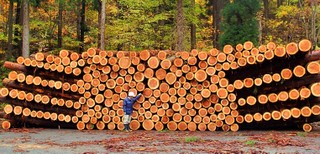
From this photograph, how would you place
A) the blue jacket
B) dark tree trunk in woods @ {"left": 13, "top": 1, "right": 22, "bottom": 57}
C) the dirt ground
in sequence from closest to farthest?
1. the dirt ground
2. the blue jacket
3. dark tree trunk in woods @ {"left": 13, "top": 1, "right": 22, "bottom": 57}

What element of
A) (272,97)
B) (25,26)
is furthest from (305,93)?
(25,26)

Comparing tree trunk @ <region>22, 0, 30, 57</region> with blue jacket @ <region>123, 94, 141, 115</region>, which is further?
tree trunk @ <region>22, 0, 30, 57</region>

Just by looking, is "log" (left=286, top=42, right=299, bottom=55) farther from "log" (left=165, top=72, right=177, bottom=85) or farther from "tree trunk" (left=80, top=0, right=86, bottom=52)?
"tree trunk" (left=80, top=0, right=86, bottom=52)

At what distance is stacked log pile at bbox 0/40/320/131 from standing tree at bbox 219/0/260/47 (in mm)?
7551

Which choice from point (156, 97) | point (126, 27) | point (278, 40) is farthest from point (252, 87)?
point (278, 40)

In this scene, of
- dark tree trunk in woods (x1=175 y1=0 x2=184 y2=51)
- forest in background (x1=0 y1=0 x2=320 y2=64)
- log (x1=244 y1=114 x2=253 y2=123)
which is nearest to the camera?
log (x1=244 y1=114 x2=253 y2=123)

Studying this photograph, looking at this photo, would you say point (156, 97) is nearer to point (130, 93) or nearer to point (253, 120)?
point (130, 93)

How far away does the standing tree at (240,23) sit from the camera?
65.8 ft

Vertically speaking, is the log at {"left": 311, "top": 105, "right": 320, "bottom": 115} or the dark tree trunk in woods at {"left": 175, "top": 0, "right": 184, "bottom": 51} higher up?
the dark tree trunk in woods at {"left": 175, "top": 0, "right": 184, "bottom": 51}

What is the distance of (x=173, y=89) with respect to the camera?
1321 centimetres

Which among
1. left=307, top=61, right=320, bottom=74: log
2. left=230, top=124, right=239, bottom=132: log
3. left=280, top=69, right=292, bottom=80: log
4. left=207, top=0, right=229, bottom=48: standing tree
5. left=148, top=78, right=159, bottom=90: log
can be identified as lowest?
left=230, top=124, right=239, bottom=132: log

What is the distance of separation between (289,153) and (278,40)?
23095mm

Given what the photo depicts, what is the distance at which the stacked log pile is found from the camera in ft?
39.4

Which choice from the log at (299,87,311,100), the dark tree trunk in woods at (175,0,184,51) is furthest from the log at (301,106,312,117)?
the dark tree trunk in woods at (175,0,184,51)
